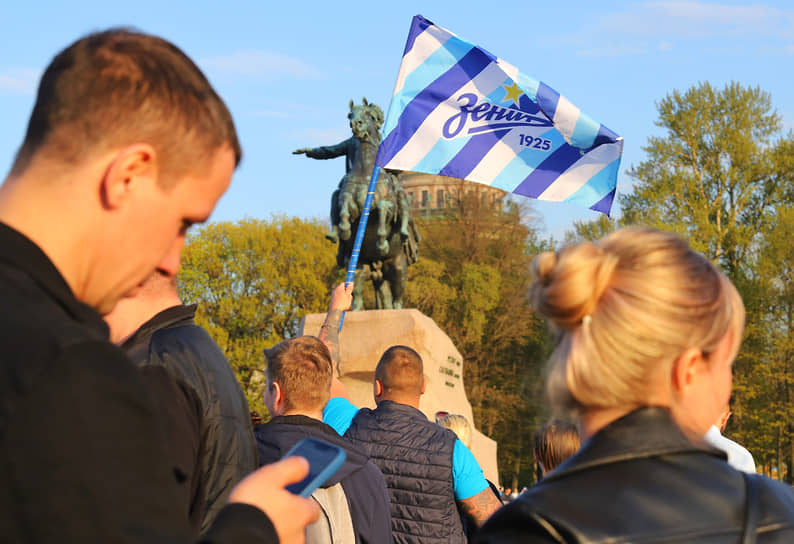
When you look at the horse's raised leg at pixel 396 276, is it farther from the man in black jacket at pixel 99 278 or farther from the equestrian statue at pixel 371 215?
the man in black jacket at pixel 99 278

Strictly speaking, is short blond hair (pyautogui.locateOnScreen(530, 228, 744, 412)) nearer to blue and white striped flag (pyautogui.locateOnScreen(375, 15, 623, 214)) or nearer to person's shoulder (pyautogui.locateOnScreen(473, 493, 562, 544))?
person's shoulder (pyautogui.locateOnScreen(473, 493, 562, 544))

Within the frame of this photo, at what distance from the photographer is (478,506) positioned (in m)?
4.22

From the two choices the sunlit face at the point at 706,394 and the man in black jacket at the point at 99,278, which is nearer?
the man in black jacket at the point at 99,278

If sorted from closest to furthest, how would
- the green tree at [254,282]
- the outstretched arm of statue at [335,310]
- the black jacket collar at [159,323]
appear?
the black jacket collar at [159,323], the outstretched arm of statue at [335,310], the green tree at [254,282]

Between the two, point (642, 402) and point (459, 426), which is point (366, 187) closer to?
point (459, 426)

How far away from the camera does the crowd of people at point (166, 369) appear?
102 centimetres

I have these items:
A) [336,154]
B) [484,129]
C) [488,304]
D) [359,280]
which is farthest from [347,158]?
[488,304]

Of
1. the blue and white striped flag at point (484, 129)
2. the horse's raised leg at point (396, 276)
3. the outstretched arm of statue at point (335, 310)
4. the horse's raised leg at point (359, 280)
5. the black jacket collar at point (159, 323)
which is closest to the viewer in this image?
the black jacket collar at point (159, 323)

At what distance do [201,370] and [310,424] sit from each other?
2.76 feet

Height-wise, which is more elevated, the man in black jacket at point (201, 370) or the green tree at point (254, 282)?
the green tree at point (254, 282)

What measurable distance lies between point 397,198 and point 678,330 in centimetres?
1182

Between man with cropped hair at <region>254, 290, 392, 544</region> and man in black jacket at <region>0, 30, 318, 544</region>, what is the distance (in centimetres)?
173

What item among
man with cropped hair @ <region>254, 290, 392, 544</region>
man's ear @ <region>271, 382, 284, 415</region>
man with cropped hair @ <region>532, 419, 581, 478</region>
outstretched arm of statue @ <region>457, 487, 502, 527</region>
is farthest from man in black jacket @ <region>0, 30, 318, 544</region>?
outstretched arm of statue @ <region>457, 487, 502, 527</region>

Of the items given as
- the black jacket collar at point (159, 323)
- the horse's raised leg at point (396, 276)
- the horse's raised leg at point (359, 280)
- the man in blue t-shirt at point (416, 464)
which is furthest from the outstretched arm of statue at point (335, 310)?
the horse's raised leg at point (396, 276)
